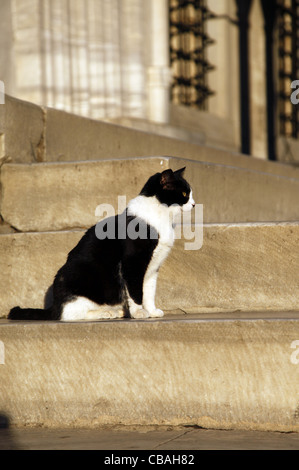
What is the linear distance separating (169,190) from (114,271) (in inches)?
20.3

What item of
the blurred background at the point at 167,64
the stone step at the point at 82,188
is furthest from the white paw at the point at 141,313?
the blurred background at the point at 167,64

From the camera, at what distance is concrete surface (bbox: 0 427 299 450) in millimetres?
2928

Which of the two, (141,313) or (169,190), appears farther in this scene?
(169,190)

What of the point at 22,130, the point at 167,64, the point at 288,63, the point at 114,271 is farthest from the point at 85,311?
the point at 288,63

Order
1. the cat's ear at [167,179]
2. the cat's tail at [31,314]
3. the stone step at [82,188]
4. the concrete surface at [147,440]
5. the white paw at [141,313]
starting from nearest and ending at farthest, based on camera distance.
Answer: the concrete surface at [147,440]
the white paw at [141,313]
the cat's tail at [31,314]
the cat's ear at [167,179]
the stone step at [82,188]

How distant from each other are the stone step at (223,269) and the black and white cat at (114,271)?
18 centimetres

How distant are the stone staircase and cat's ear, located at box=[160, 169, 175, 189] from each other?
0.32 m

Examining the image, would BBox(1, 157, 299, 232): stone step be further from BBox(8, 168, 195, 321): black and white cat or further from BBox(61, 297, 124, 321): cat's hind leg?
BBox(61, 297, 124, 321): cat's hind leg

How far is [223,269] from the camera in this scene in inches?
160

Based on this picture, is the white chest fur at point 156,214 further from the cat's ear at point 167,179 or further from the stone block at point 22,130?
the stone block at point 22,130

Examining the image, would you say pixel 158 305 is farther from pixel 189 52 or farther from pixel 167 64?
pixel 189 52

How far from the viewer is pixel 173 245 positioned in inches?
163

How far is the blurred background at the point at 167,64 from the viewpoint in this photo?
24.2ft

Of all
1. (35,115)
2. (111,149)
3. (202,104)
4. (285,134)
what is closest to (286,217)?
(111,149)
